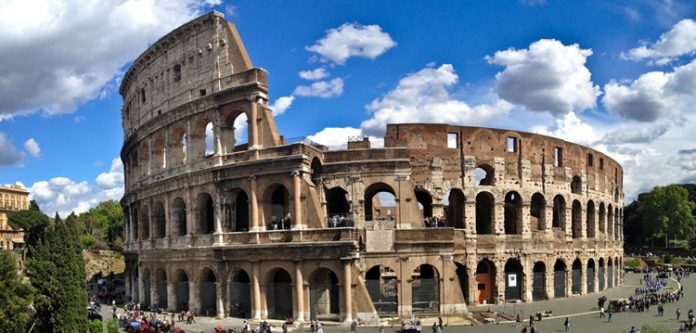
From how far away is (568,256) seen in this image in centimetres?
4322

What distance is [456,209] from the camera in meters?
40.0

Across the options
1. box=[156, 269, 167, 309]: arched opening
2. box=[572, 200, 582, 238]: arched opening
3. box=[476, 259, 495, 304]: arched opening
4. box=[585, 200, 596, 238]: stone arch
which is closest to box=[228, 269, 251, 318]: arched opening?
box=[156, 269, 167, 309]: arched opening

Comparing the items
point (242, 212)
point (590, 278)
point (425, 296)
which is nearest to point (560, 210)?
point (590, 278)

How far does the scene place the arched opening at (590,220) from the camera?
47.1 m

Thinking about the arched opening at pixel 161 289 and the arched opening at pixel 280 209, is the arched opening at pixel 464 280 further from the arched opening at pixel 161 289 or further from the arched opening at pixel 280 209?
the arched opening at pixel 161 289

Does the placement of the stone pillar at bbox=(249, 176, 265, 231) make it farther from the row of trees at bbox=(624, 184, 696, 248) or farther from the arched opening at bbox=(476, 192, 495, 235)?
the row of trees at bbox=(624, 184, 696, 248)

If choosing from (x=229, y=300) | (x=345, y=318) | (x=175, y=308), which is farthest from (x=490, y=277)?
(x=175, y=308)

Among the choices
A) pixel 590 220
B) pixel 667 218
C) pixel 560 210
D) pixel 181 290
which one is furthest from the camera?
pixel 667 218

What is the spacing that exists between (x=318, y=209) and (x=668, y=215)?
2956 inches

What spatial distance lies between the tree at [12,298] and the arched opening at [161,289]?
14942 millimetres

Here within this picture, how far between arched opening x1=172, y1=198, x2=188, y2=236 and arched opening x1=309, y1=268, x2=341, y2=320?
36.6 ft

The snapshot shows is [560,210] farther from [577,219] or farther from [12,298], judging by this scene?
[12,298]

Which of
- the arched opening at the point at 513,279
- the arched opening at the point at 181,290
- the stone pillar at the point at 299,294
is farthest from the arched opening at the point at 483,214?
the arched opening at the point at 181,290

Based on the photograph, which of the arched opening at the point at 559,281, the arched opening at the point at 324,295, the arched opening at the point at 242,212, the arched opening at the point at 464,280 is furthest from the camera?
the arched opening at the point at 559,281
